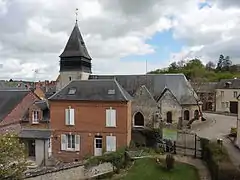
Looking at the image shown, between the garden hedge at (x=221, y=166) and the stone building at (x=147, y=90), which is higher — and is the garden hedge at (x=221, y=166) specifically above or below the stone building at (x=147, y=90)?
below

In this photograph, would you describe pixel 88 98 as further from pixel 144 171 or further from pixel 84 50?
pixel 84 50

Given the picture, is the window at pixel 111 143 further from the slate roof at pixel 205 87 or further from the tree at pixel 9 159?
the slate roof at pixel 205 87

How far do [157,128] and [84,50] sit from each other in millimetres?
14216

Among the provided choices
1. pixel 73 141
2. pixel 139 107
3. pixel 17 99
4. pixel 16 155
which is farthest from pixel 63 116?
pixel 16 155

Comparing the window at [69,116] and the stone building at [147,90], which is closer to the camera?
the window at [69,116]

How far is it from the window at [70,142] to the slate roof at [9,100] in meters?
6.23


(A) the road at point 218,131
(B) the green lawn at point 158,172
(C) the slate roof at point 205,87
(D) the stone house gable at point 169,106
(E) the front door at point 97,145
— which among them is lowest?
(B) the green lawn at point 158,172

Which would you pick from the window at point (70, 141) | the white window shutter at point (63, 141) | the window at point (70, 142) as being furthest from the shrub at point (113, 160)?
the white window shutter at point (63, 141)

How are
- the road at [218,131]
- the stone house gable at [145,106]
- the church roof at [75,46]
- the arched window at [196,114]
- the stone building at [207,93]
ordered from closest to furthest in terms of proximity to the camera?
the road at [218,131]
the stone house gable at [145,106]
the arched window at [196,114]
the church roof at [75,46]
the stone building at [207,93]

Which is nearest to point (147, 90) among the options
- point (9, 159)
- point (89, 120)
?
point (89, 120)

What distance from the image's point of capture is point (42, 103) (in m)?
32.0

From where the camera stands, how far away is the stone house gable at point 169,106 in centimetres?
3556

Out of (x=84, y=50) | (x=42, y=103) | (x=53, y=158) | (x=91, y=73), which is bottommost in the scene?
(x=53, y=158)

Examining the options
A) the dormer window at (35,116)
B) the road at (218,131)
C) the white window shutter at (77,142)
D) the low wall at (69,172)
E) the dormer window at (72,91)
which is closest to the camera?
the low wall at (69,172)
